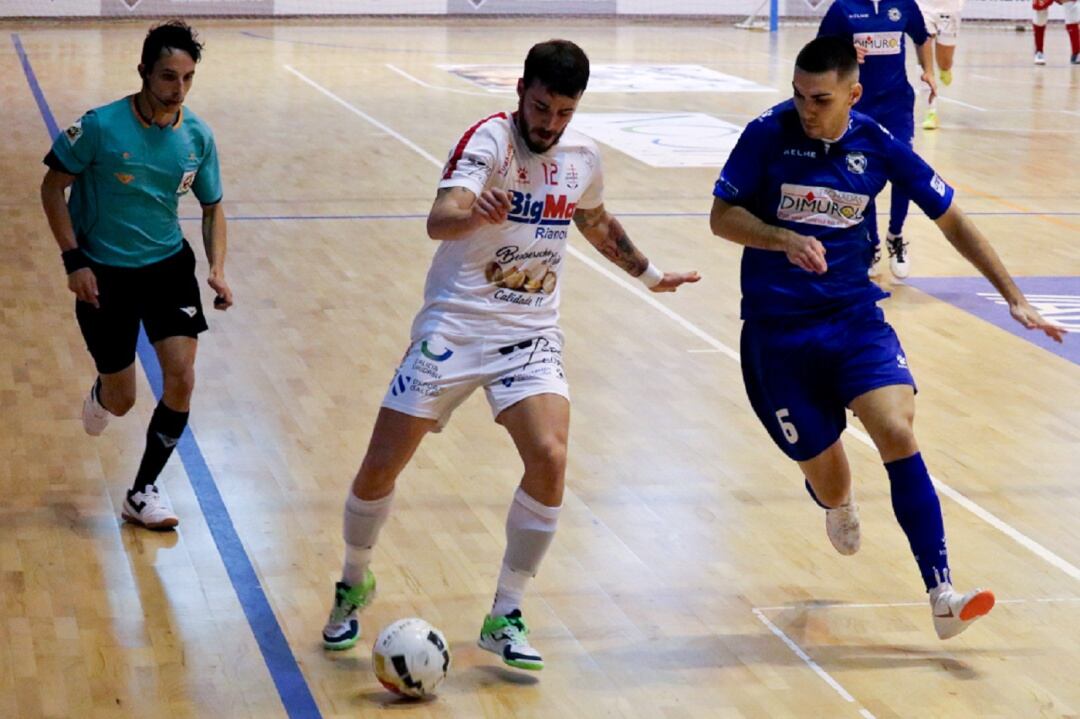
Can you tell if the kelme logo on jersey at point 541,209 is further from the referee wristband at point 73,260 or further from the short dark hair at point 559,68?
the referee wristband at point 73,260

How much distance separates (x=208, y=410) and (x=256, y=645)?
2884 mm

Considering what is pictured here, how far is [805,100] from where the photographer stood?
18.4 ft

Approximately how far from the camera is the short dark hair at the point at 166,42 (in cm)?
610

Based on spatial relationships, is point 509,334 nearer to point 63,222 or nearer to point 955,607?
point 955,607

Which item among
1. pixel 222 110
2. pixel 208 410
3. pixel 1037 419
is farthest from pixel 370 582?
pixel 222 110

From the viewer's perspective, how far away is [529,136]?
17.3 feet

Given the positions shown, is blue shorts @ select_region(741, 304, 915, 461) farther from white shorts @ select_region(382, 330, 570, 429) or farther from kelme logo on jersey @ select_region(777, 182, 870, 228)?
white shorts @ select_region(382, 330, 570, 429)

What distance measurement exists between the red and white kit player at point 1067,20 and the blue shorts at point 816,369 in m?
21.2

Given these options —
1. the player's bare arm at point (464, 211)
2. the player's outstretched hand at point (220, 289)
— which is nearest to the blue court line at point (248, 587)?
the player's outstretched hand at point (220, 289)

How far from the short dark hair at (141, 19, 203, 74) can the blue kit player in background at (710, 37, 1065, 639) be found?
2.02 m

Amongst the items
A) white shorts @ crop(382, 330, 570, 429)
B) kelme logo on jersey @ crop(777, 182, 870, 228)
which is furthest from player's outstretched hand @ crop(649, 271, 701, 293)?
white shorts @ crop(382, 330, 570, 429)

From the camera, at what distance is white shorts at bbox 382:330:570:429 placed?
5.28m

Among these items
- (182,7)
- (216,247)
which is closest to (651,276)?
(216,247)

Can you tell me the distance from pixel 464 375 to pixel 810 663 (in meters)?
1.53
